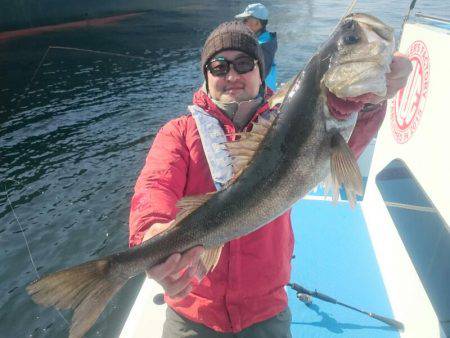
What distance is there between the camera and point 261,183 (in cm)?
308

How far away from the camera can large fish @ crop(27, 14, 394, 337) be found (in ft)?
9.73

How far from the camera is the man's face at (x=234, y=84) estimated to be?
412 cm

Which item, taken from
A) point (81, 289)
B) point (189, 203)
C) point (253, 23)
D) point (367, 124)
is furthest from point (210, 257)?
point (253, 23)

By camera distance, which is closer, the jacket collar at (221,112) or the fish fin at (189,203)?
the fish fin at (189,203)

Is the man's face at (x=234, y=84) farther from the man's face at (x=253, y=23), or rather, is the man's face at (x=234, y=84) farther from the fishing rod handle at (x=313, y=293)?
the man's face at (x=253, y=23)

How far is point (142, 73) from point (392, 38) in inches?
1090

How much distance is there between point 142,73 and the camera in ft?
94.7

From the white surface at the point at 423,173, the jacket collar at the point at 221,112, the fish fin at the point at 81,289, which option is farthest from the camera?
the white surface at the point at 423,173

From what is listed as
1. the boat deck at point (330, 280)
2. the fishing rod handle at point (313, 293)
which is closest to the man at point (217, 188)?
the boat deck at point (330, 280)

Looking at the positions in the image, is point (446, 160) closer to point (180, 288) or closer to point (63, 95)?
point (180, 288)

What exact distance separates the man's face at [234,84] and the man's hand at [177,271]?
1572mm

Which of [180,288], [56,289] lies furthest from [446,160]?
[56,289]

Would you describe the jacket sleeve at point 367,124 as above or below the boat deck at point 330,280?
above

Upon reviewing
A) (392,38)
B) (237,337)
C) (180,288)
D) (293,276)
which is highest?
(392,38)
